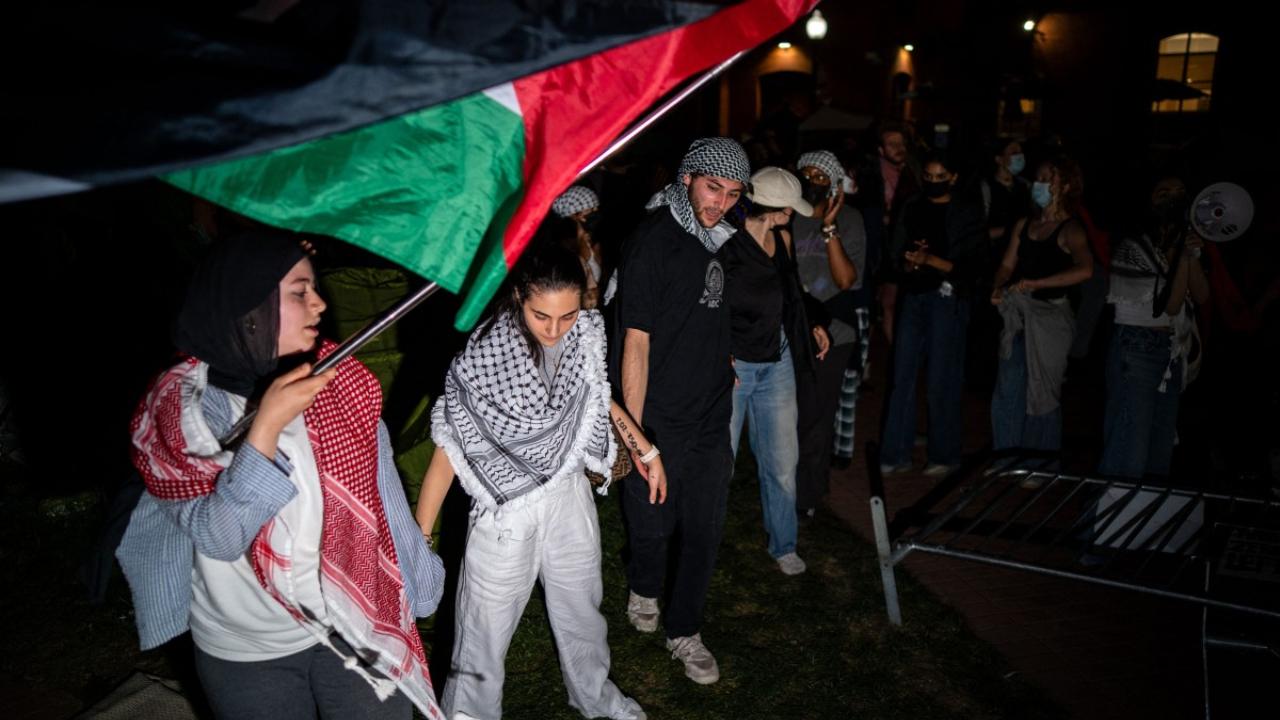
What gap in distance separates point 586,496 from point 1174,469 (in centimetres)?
520

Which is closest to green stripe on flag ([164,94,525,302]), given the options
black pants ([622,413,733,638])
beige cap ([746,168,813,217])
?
black pants ([622,413,733,638])

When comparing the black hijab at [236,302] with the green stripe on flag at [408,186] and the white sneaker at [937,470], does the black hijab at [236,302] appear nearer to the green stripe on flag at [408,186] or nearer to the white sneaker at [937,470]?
the green stripe on flag at [408,186]

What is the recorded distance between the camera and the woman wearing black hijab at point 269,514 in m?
2.25

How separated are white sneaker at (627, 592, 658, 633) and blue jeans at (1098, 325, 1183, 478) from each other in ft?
9.98

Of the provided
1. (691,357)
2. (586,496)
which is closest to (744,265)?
(691,357)

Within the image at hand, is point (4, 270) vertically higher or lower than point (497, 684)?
higher

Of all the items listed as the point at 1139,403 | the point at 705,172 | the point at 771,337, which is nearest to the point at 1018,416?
the point at 1139,403

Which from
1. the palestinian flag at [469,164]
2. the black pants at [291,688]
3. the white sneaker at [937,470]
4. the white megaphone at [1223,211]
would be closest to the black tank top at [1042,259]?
the white megaphone at [1223,211]

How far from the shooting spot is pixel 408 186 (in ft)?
6.97

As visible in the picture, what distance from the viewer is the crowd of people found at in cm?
236

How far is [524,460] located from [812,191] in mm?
2964

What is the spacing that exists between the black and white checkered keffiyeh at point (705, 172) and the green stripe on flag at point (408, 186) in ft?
6.34

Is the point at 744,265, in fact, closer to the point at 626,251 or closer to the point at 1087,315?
the point at 626,251

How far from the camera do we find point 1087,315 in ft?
29.0
